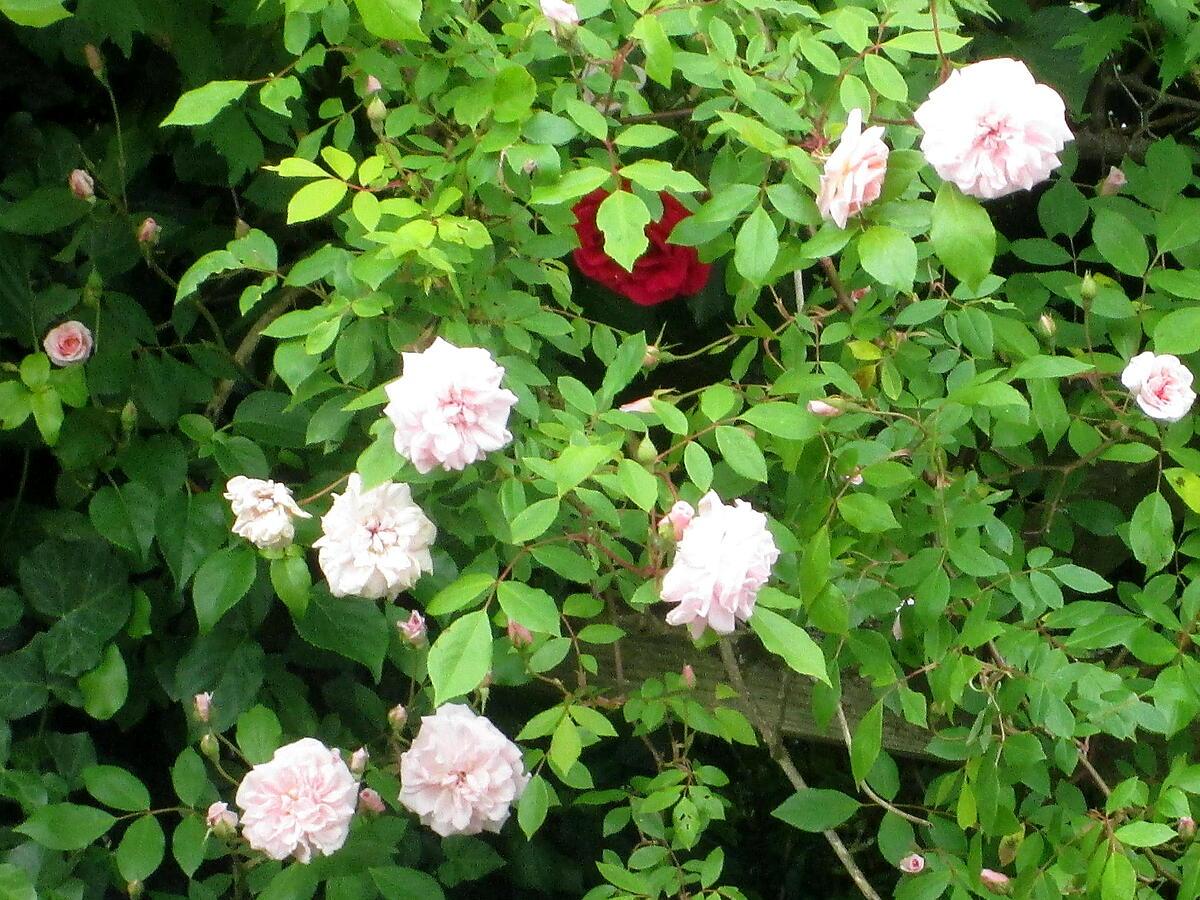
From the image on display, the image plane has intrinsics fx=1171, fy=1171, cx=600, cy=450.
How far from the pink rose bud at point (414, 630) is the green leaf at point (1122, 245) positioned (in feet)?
2.58

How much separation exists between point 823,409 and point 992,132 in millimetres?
275

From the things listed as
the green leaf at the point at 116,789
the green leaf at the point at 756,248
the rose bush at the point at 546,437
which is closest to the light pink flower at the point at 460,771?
the rose bush at the point at 546,437

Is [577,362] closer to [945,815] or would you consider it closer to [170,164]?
[170,164]

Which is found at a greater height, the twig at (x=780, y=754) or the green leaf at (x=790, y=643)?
the green leaf at (x=790, y=643)

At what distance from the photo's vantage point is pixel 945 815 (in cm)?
124

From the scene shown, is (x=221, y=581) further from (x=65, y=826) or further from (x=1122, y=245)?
(x=1122, y=245)

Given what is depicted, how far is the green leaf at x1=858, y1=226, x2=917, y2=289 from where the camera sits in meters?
0.79

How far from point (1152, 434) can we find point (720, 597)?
0.56 m

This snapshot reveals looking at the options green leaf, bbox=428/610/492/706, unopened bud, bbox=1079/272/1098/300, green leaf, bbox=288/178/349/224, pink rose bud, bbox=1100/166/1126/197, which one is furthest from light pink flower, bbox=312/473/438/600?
pink rose bud, bbox=1100/166/1126/197

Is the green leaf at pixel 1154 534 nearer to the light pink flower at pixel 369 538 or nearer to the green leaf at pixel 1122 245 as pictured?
the green leaf at pixel 1122 245

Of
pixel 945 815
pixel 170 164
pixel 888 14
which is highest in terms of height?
pixel 888 14

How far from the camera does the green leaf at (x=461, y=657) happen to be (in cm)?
83

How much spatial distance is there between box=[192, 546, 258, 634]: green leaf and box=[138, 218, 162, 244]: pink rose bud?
1.19 ft

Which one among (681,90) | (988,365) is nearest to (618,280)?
(681,90)
